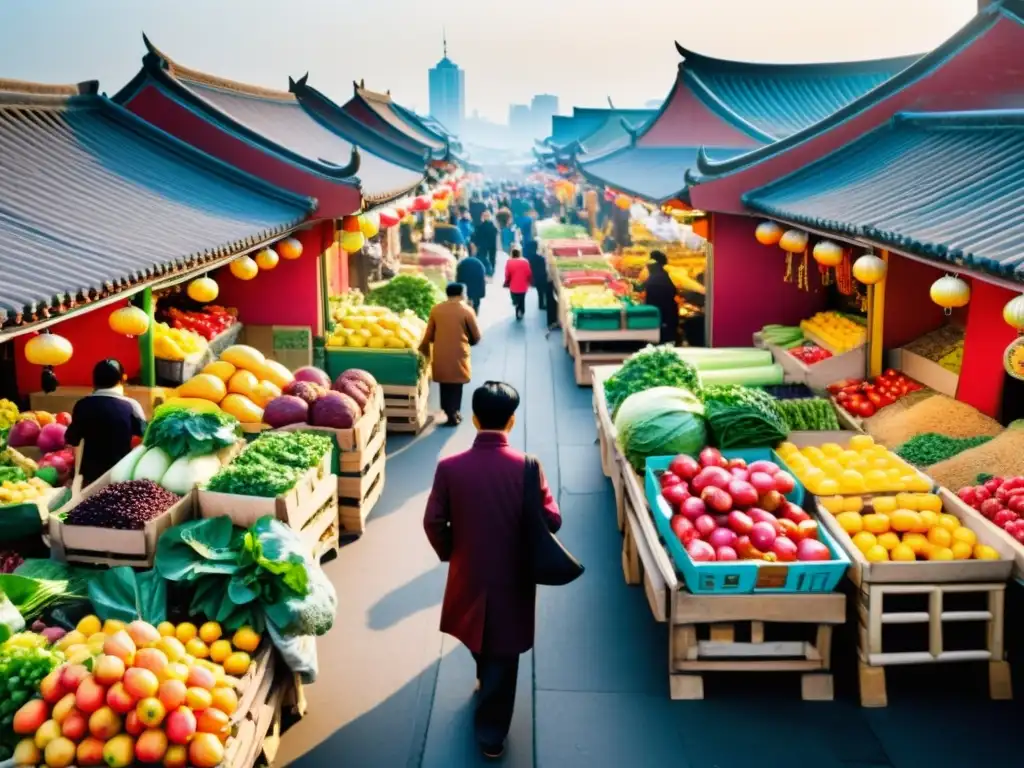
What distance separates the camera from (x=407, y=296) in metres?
14.1

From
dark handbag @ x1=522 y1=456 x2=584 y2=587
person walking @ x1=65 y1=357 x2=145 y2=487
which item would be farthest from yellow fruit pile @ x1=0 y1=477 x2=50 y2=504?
dark handbag @ x1=522 y1=456 x2=584 y2=587

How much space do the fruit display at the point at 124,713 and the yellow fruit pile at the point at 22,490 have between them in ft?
6.84

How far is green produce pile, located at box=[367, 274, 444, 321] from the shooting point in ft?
45.1

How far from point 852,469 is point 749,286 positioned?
5681 mm

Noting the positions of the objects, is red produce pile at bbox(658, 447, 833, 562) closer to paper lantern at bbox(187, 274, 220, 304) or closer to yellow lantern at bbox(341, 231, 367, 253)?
paper lantern at bbox(187, 274, 220, 304)

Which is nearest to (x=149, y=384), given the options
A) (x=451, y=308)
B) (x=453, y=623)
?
(x=451, y=308)

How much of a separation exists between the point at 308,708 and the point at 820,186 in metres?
7.47

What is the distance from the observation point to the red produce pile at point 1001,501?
552 centimetres

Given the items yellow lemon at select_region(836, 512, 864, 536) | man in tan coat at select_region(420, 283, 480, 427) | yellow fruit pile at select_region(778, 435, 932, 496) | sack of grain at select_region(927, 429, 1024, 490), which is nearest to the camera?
yellow lemon at select_region(836, 512, 864, 536)

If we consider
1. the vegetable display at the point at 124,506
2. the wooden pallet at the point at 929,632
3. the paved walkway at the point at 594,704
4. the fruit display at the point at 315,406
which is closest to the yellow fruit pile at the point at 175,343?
the fruit display at the point at 315,406

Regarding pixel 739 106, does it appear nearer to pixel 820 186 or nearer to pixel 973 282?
pixel 820 186

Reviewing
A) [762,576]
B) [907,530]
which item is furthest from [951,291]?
[762,576]

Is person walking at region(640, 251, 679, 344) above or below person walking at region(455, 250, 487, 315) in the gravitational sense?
below

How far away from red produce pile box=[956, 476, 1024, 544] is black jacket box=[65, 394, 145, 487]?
5495 millimetres
